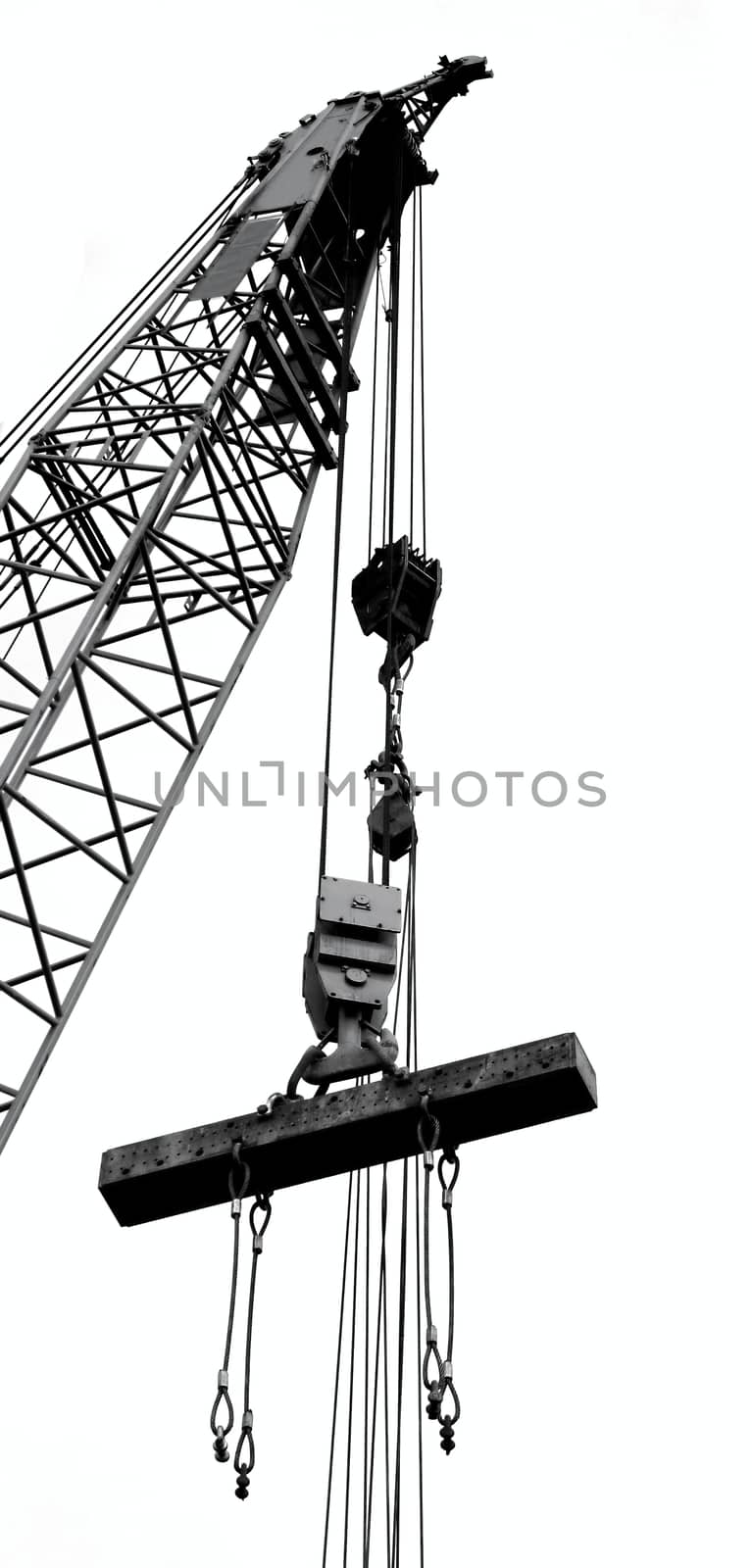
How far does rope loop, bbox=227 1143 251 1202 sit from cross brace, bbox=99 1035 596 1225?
0.18ft

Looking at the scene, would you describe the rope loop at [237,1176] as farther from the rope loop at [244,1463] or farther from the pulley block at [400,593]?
the pulley block at [400,593]

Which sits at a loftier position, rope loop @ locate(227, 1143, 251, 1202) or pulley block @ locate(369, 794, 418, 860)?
pulley block @ locate(369, 794, 418, 860)

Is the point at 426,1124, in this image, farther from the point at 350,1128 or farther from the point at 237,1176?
the point at 237,1176

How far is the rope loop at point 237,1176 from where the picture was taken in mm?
19969

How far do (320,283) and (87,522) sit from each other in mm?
4997

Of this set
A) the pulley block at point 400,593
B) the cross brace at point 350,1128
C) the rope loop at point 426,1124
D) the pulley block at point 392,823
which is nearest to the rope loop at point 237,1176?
the cross brace at point 350,1128

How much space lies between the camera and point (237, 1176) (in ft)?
65.8

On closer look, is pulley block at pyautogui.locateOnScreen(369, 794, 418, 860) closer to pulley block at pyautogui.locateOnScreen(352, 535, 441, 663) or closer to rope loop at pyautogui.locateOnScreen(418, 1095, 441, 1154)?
pulley block at pyautogui.locateOnScreen(352, 535, 441, 663)

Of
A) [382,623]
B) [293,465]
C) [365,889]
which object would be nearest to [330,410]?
[293,465]

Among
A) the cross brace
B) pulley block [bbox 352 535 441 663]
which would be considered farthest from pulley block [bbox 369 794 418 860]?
the cross brace

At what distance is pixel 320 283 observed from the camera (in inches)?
1163

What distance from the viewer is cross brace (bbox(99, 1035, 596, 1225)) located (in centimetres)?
1956

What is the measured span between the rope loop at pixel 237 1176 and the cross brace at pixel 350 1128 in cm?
5

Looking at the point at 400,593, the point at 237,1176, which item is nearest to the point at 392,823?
the point at 400,593
